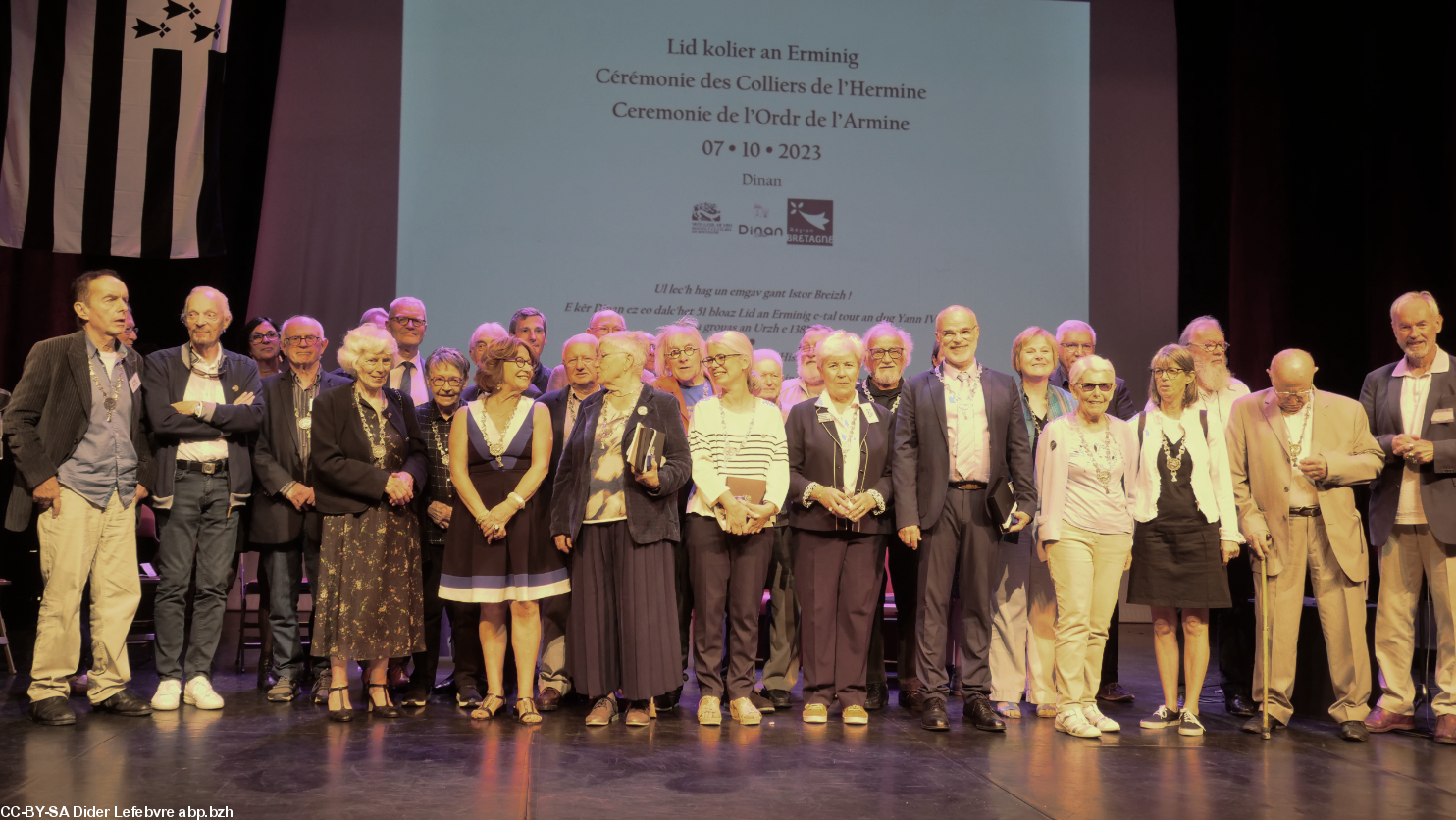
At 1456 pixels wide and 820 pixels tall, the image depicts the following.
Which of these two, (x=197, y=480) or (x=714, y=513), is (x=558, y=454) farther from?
(x=197, y=480)

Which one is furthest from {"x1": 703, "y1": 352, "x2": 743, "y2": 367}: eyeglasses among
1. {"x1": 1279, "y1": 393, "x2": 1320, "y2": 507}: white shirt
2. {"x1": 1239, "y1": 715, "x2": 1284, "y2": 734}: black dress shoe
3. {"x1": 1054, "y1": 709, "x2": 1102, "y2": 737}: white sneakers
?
{"x1": 1239, "y1": 715, "x2": 1284, "y2": 734}: black dress shoe

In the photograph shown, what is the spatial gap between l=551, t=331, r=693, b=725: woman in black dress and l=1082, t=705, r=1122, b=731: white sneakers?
157cm

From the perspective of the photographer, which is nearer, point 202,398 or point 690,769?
→ point 690,769

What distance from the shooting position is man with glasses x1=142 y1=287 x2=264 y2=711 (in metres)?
4.45

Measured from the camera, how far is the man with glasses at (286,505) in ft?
15.0

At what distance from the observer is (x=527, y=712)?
4.24 metres

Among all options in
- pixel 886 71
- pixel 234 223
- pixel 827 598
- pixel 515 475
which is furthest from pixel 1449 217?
pixel 234 223

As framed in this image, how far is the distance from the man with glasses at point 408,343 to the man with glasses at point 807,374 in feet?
5.59

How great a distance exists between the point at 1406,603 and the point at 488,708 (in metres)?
3.65

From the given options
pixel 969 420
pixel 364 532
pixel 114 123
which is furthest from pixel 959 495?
pixel 114 123

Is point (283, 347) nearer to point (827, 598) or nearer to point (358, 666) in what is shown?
point (358, 666)

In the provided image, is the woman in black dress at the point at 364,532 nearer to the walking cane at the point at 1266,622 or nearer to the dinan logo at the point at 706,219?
the dinan logo at the point at 706,219

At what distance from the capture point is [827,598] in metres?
4.36

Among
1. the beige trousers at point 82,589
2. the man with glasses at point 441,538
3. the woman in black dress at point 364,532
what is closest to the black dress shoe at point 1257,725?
the man with glasses at point 441,538
